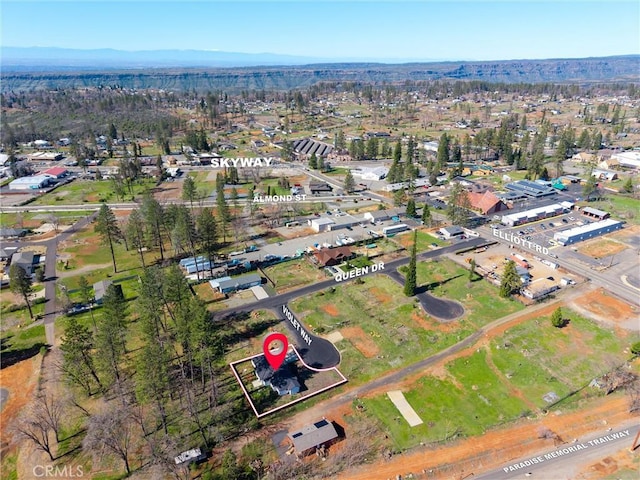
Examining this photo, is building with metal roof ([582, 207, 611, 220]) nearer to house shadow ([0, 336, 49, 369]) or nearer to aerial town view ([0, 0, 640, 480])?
aerial town view ([0, 0, 640, 480])

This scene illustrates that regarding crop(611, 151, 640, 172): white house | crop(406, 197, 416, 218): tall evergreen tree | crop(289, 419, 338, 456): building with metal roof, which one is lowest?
crop(289, 419, 338, 456): building with metal roof

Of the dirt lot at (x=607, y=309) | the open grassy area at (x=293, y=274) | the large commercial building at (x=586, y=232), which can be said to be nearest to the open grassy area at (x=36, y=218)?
the open grassy area at (x=293, y=274)

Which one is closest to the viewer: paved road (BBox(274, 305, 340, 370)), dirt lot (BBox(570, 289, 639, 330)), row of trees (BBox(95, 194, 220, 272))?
paved road (BBox(274, 305, 340, 370))

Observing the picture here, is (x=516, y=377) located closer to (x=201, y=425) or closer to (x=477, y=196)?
(x=201, y=425)

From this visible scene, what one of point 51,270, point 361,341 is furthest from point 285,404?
point 51,270

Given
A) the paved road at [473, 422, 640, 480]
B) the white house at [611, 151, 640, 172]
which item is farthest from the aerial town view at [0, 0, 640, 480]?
the white house at [611, 151, 640, 172]

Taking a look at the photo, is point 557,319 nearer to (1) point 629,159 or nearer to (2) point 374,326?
(2) point 374,326
